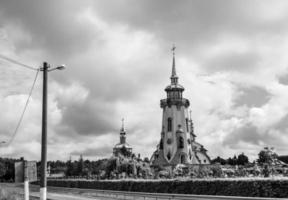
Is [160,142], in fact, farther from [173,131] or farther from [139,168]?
[139,168]

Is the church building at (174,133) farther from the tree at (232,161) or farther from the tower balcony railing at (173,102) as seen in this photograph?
the tree at (232,161)

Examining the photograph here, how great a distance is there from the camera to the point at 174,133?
120 m

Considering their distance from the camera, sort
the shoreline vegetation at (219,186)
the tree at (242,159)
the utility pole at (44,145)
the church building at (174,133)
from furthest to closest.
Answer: the tree at (242,159), the church building at (174,133), the shoreline vegetation at (219,186), the utility pole at (44,145)

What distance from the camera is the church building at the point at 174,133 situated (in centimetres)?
11781

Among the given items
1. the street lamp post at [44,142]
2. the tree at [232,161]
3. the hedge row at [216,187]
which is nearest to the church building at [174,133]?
the tree at [232,161]

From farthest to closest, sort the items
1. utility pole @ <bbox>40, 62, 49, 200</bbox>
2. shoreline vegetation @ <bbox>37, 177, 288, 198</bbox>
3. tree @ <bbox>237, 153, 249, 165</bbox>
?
1. tree @ <bbox>237, 153, 249, 165</bbox>
2. shoreline vegetation @ <bbox>37, 177, 288, 198</bbox>
3. utility pole @ <bbox>40, 62, 49, 200</bbox>

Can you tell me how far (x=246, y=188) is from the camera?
3428cm

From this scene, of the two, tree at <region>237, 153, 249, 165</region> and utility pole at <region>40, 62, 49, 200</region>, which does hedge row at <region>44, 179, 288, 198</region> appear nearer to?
utility pole at <region>40, 62, 49, 200</region>

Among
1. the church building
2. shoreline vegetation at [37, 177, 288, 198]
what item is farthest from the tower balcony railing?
shoreline vegetation at [37, 177, 288, 198]

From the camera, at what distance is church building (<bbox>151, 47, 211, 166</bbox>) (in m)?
118

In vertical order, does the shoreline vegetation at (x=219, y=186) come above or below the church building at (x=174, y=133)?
below

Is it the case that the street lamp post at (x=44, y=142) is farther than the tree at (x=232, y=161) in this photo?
No

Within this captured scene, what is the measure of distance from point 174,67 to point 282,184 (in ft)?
329

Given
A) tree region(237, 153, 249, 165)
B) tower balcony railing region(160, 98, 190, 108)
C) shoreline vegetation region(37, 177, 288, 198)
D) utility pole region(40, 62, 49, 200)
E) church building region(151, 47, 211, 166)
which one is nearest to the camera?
utility pole region(40, 62, 49, 200)
